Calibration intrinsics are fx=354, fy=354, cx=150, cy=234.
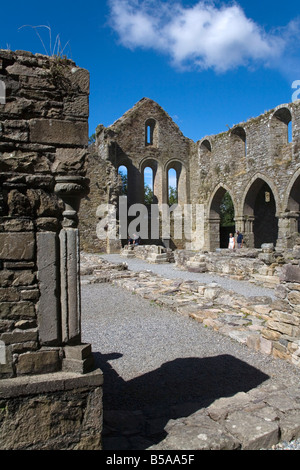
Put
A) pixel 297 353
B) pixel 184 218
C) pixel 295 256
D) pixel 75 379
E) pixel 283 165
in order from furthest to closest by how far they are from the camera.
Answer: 1. pixel 184 218
2. pixel 283 165
3. pixel 295 256
4. pixel 297 353
5. pixel 75 379

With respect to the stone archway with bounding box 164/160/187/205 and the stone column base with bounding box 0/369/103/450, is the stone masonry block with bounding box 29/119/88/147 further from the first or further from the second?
the stone archway with bounding box 164/160/187/205

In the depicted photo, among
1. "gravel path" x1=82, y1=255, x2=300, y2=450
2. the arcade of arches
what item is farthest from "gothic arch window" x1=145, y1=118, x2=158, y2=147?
"gravel path" x1=82, y1=255, x2=300, y2=450

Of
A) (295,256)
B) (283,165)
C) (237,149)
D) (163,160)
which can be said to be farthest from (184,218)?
(295,256)

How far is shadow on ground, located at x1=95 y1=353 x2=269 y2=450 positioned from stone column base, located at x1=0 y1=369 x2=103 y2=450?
262 millimetres

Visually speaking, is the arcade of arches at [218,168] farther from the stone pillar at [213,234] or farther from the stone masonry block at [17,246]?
the stone masonry block at [17,246]

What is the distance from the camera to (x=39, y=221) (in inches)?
99.9

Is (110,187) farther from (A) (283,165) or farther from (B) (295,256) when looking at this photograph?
(B) (295,256)

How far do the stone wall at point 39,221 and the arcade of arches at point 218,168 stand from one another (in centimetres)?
1461

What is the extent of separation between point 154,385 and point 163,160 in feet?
73.4

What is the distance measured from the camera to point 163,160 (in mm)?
25109

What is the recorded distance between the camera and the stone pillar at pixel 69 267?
256 cm

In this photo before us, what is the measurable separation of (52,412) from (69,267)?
3.26ft

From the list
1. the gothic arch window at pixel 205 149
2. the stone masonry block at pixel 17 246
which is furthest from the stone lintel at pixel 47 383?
the gothic arch window at pixel 205 149

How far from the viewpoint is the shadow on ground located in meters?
2.75
